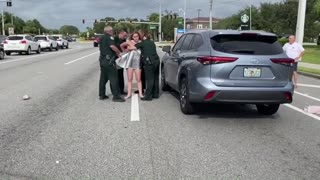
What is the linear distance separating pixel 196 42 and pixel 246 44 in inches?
43.8

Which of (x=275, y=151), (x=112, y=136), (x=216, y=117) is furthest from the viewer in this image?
(x=216, y=117)

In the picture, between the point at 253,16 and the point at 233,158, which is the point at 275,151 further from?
the point at 253,16

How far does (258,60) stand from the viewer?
7.75 meters

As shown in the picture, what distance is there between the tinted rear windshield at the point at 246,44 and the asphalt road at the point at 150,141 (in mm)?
1330

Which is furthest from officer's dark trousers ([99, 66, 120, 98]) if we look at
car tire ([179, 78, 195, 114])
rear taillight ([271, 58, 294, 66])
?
rear taillight ([271, 58, 294, 66])

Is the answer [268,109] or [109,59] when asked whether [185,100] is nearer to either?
[268,109]

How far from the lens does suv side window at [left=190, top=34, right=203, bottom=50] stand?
333 inches

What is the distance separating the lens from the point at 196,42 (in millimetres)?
8734

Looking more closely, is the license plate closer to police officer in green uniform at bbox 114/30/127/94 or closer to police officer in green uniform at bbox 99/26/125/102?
police officer in green uniform at bbox 99/26/125/102

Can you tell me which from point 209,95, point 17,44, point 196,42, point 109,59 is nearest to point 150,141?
point 209,95

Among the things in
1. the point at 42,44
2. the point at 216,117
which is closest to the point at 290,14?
the point at 42,44

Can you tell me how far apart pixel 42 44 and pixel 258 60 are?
39049 millimetres

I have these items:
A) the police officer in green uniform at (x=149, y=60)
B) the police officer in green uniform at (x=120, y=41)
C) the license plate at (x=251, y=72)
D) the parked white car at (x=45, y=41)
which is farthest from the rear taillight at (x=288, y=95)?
the parked white car at (x=45, y=41)

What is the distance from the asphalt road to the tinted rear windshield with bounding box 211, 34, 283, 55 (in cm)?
133
